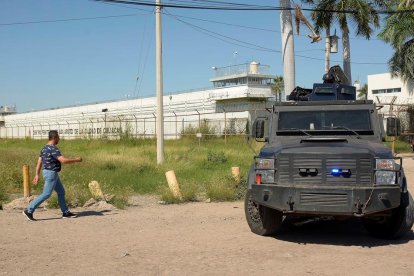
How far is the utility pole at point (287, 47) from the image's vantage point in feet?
67.6

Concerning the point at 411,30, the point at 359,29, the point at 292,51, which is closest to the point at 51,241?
the point at 292,51

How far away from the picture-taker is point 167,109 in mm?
55031

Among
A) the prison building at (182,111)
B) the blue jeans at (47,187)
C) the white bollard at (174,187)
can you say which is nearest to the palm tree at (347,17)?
the prison building at (182,111)

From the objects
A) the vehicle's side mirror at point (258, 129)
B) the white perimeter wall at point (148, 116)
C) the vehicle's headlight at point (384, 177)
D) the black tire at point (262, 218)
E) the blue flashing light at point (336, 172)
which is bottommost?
the black tire at point (262, 218)

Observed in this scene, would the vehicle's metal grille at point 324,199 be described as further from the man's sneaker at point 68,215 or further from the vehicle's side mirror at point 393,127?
the man's sneaker at point 68,215

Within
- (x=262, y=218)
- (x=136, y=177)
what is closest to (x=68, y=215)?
(x=262, y=218)

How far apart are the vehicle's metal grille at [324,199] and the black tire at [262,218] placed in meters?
0.87

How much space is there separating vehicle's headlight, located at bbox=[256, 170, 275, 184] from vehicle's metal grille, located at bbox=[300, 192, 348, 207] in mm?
523

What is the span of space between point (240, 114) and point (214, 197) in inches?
1195

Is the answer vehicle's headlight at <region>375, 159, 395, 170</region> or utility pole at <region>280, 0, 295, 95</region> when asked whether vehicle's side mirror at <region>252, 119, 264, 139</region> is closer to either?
vehicle's headlight at <region>375, 159, 395, 170</region>

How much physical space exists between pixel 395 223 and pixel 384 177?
3.21 feet

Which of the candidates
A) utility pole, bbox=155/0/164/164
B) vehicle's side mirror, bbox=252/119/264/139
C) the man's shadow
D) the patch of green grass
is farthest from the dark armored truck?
utility pole, bbox=155/0/164/164

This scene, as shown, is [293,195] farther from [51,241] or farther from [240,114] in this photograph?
[240,114]

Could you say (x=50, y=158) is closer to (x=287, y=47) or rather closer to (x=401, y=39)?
(x=287, y=47)
